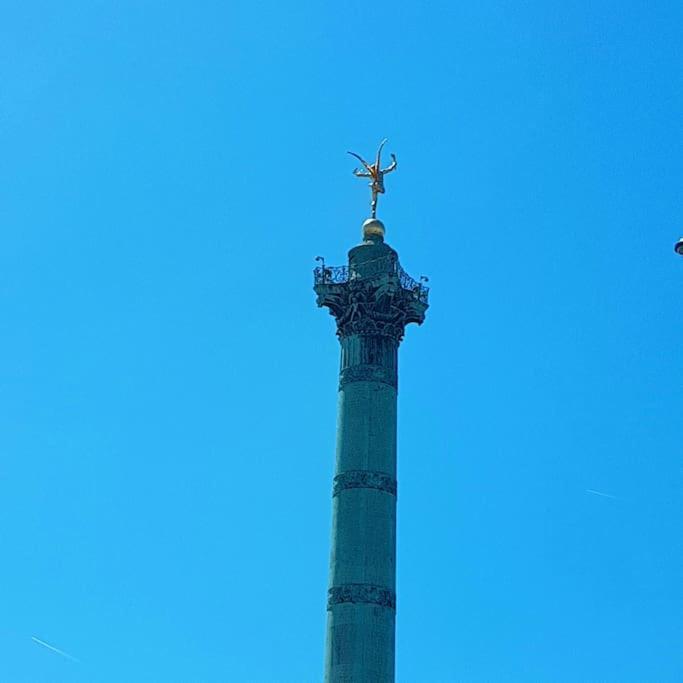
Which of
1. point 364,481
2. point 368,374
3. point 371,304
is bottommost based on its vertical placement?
point 364,481

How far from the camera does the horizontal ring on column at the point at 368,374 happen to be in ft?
187

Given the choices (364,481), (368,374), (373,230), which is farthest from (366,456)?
(373,230)

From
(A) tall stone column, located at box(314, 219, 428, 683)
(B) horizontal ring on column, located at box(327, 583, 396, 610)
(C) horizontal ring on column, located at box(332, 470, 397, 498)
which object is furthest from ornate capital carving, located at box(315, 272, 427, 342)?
(B) horizontal ring on column, located at box(327, 583, 396, 610)

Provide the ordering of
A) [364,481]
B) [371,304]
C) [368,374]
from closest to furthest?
1. [364,481]
2. [368,374]
3. [371,304]

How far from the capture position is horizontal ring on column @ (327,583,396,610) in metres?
52.5

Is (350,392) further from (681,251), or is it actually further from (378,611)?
(681,251)

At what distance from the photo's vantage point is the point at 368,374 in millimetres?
57156

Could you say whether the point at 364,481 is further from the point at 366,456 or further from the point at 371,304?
the point at 371,304

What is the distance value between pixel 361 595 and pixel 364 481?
15.8ft

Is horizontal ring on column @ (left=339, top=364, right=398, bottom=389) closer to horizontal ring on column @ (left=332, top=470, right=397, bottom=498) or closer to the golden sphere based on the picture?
horizontal ring on column @ (left=332, top=470, right=397, bottom=498)

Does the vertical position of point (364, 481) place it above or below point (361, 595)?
above

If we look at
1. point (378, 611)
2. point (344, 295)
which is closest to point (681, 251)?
point (378, 611)

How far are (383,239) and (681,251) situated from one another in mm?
33124

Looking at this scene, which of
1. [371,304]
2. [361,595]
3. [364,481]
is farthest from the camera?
[371,304]
